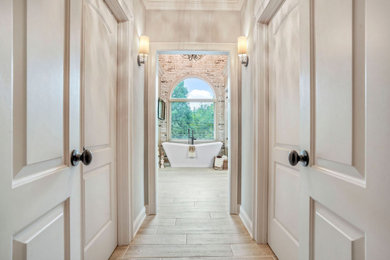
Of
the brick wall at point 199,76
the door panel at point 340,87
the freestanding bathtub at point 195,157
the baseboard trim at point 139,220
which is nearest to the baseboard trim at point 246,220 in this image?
the baseboard trim at point 139,220

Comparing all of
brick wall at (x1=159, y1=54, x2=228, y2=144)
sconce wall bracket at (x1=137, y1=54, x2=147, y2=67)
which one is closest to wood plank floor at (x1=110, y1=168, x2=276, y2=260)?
sconce wall bracket at (x1=137, y1=54, x2=147, y2=67)

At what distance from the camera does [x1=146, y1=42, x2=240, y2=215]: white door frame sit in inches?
105

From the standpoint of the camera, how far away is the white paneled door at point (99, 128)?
1412 millimetres

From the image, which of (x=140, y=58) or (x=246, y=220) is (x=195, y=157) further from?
(x=140, y=58)

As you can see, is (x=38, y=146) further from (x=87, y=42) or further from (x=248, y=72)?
(x=248, y=72)

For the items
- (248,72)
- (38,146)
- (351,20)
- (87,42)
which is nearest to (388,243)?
(351,20)

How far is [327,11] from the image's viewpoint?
0.86m

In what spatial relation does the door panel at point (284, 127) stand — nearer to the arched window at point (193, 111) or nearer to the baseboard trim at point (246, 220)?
the baseboard trim at point (246, 220)

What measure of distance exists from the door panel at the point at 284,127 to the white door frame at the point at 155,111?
77cm

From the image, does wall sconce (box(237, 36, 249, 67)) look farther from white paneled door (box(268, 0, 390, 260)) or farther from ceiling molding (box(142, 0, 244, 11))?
white paneled door (box(268, 0, 390, 260))

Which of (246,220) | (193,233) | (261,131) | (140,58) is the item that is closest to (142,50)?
(140,58)

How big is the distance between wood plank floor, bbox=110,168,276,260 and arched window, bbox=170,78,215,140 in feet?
11.3

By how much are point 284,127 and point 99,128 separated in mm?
1341

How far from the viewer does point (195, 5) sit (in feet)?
8.73
